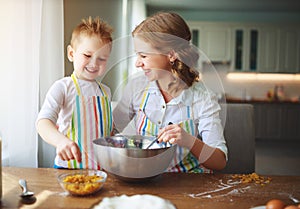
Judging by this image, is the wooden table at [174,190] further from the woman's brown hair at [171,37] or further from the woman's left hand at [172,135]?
the woman's brown hair at [171,37]

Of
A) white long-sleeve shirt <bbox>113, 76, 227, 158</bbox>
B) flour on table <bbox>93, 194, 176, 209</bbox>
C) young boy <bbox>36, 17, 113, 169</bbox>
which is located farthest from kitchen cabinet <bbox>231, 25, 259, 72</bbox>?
flour on table <bbox>93, 194, 176, 209</bbox>

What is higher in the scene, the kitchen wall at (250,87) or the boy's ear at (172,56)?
the boy's ear at (172,56)

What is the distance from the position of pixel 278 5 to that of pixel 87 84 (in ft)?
17.1

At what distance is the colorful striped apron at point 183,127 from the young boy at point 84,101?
0.41ft

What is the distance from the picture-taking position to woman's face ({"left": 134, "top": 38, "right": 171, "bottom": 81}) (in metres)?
1.08

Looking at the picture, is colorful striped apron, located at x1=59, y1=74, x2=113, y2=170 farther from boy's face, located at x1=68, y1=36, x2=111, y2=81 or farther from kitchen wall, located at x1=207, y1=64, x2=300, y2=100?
kitchen wall, located at x1=207, y1=64, x2=300, y2=100

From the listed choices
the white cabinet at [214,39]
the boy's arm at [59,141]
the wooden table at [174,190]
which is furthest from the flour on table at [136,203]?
the white cabinet at [214,39]

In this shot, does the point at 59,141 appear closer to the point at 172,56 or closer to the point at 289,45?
the point at 172,56

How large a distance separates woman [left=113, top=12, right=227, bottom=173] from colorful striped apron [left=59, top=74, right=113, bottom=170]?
0.04m

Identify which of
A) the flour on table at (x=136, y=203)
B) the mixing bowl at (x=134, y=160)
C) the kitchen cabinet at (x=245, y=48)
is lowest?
the flour on table at (x=136, y=203)

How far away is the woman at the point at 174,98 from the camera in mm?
1104

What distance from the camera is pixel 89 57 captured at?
1.17 meters

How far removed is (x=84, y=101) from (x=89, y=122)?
71 millimetres

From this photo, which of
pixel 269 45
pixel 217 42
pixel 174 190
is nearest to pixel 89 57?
pixel 174 190
